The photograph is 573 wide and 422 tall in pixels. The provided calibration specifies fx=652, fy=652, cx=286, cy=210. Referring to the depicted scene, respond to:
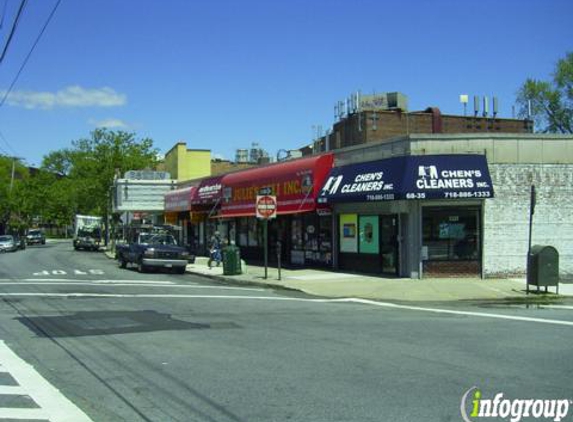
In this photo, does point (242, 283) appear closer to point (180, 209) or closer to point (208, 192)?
point (208, 192)

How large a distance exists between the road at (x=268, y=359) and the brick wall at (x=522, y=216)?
528 cm

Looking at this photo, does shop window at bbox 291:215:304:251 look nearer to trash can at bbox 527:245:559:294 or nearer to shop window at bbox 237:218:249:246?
shop window at bbox 237:218:249:246

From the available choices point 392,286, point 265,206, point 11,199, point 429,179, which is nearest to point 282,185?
point 265,206

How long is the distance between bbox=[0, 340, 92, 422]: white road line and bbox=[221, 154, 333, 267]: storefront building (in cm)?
1546

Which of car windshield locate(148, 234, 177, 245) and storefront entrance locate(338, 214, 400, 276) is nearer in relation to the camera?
storefront entrance locate(338, 214, 400, 276)

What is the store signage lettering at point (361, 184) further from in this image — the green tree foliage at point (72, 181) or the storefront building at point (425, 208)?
the green tree foliage at point (72, 181)

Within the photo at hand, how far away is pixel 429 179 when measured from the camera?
67.7 ft

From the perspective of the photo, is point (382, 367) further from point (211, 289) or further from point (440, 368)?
point (211, 289)

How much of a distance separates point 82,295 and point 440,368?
12.0 meters

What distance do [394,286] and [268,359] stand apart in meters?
11.0

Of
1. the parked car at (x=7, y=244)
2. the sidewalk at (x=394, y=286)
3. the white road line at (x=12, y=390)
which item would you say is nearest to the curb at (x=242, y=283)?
the sidewalk at (x=394, y=286)

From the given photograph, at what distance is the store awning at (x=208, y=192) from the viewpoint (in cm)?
3428

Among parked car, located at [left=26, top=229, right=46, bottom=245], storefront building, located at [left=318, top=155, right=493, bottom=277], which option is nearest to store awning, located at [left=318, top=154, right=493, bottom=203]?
storefront building, located at [left=318, top=155, right=493, bottom=277]

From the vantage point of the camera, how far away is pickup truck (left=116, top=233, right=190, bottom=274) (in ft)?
89.7
